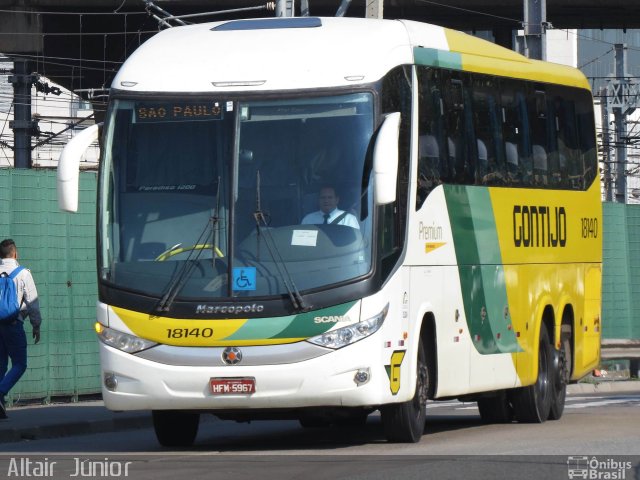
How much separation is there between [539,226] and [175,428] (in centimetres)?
518

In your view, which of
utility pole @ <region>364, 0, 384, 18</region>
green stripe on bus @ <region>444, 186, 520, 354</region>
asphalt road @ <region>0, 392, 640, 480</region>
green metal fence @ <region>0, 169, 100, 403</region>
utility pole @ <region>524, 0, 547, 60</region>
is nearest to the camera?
asphalt road @ <region>0, 392, 640, 480</region>

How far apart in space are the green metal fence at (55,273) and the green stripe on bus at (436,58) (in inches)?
242

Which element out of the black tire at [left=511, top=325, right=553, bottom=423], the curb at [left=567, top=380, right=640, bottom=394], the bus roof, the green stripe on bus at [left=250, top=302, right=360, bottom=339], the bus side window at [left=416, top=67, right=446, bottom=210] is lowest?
the curb at [left=567, top=380, right=640, bottom=394]

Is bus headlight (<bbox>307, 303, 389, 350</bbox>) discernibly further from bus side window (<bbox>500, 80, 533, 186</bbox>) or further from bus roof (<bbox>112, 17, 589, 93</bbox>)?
bus side window (<bbox>500, 80, 533, 186</bbox>)

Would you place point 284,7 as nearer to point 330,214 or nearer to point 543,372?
point 543,372

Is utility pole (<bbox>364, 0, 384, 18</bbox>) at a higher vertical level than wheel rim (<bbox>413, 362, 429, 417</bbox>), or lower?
higher

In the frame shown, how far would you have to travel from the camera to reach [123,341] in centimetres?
1254

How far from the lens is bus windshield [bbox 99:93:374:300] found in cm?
1241

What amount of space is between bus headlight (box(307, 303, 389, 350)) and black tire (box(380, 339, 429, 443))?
1075mm

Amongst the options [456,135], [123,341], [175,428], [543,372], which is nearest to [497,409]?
[543,372]

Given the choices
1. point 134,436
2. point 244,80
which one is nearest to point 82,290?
point 134,436

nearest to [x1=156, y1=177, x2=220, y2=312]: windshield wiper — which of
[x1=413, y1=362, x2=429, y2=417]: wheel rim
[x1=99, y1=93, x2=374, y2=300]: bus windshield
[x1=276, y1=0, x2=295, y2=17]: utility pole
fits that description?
[x1=99, y1=93, x2=374, y2=300]: bus windshield

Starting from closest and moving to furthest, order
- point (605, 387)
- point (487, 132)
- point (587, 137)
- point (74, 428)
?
point (487, 132) → point (74, 428) → point (587, 137) → point (605, 387)

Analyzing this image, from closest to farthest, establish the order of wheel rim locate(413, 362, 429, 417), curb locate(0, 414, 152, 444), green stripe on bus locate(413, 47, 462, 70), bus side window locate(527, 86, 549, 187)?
wheel rim locate(413, 362, 429, 417) < green stripe on bus locate(413, 47, 462, 70) < curb locate(0, 414, 152, 444) < bus side window locate(527, 86, 549, 187)
